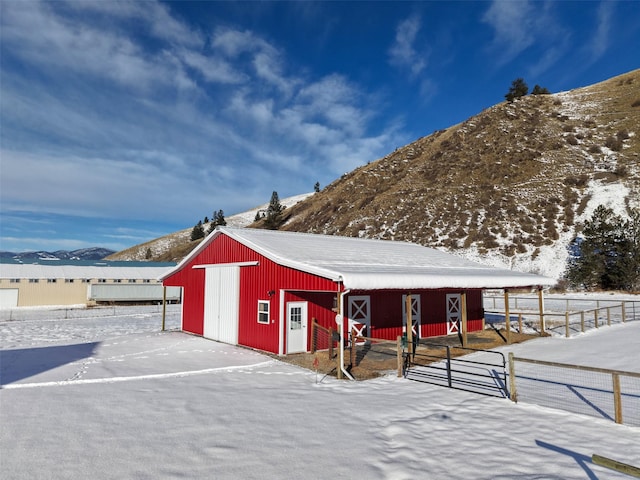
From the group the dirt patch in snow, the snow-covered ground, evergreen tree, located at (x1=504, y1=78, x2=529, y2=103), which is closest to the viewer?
the snow-covered ground

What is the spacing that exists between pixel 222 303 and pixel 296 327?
5.06 meters

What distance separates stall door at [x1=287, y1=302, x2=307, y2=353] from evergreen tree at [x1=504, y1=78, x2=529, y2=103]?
7630 cm

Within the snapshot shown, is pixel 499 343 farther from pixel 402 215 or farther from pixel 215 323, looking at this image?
pixel 402 215

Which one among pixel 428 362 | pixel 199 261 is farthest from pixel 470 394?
pixel 199 261

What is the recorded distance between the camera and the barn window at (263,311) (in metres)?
15.8

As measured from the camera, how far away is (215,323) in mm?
19234

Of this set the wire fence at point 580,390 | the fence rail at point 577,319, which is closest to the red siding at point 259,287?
the wire fence at point 580,390

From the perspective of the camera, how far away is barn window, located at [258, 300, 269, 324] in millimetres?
15822

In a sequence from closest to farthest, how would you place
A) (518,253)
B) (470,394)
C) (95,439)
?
(95,439) < (470,394) < (518,253)

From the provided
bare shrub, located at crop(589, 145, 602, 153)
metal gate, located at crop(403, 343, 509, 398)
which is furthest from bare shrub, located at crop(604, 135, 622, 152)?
metal gate, located at crop(403, 343, 509, 398)

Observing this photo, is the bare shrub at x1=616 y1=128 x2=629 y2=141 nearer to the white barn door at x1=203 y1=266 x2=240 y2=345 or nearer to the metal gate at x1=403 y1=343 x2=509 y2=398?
the metal gate at x1=403 y1=343 x2=509 y2=398

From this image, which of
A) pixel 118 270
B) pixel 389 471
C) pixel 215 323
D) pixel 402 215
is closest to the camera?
pixel 389 471

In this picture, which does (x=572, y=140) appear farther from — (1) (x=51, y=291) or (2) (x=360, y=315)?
(1) (x=51, y=291)

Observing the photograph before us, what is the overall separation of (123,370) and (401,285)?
940 centimetres
